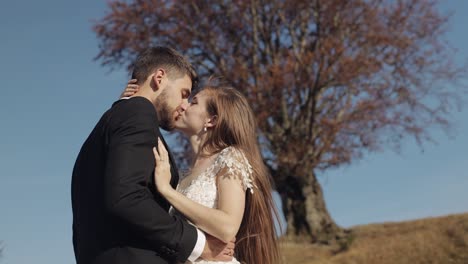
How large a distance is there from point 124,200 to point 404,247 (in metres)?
11.6

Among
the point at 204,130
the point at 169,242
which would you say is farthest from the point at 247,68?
the point at 169,242

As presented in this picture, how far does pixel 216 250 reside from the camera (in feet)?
11.4

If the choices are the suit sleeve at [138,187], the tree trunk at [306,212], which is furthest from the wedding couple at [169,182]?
the tree trunk at [306,212]

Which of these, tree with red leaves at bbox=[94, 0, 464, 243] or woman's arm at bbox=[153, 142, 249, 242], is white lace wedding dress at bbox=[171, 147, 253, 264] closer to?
woman's arm at bbox=[153, 142, 249, 242]

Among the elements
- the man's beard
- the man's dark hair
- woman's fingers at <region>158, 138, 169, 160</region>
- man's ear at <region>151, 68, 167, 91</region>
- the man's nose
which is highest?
the man's dark hair

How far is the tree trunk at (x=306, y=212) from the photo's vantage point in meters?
16.3

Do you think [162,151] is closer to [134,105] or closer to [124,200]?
[134,105]

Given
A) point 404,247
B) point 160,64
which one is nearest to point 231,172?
point 160,64

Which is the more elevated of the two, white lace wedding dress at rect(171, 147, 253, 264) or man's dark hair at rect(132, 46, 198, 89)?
man's dark hair at rect(132, 46, 198, 89)

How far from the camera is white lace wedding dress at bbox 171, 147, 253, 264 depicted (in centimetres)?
379

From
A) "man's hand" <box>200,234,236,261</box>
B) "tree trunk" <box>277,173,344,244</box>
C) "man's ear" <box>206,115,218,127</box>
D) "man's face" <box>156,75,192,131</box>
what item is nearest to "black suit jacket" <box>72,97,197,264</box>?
"man's hand" <box>200,234,236,261</box>

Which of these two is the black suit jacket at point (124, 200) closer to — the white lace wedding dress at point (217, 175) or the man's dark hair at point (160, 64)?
the man's dark hair at point (160, 64)

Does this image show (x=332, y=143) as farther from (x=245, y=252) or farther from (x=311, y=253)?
(x=245, y=252)

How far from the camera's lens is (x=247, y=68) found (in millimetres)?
16062
